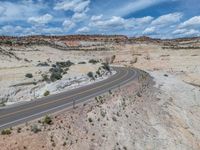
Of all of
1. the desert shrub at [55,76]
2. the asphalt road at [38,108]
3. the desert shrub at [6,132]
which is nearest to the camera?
the desert shrub at [6,132]

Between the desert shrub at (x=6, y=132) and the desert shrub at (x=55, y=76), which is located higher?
the desert shrub at (x=6, y=132)

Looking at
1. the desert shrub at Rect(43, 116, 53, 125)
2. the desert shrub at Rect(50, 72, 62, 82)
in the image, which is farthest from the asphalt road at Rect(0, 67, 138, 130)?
the desert shrub at Rect(50, 72, 62, 82)

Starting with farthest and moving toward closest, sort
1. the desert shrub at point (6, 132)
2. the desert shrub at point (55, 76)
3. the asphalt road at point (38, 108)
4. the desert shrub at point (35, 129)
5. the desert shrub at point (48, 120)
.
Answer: the desert shrub at point (55, 76)
the asphalt road at point (38, 108)
the desert shrub at point (48, 120)
the desert shrub at point (35, 129)
the desert shrub at point (6, 132)

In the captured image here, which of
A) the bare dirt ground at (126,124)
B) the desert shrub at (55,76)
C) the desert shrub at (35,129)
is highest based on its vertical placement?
the desert shrub at (35,129)

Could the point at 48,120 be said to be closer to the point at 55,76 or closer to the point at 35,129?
the point at 35,129

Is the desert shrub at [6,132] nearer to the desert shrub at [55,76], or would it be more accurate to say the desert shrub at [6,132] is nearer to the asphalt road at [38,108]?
the asphalt road at [38,108]

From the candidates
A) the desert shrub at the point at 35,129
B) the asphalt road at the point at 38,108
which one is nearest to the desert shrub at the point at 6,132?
the asphalt road at the point at 38,108

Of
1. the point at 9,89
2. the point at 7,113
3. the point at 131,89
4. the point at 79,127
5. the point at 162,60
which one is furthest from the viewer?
the point at 162,60

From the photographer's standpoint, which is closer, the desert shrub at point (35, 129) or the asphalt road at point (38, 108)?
the desert shrub at point (35, 129)

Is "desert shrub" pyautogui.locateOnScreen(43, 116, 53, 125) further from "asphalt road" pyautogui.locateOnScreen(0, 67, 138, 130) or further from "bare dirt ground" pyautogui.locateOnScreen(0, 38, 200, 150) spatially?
"asphalt road" pyautogui.locateOnScreen(0, 67, 138, 130)

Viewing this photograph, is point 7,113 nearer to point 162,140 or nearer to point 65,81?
point 162,140

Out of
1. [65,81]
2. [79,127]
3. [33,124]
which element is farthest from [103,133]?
[65,81]
